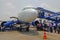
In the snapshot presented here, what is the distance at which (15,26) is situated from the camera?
26.0m

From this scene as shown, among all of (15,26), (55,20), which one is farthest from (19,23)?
(55,20)

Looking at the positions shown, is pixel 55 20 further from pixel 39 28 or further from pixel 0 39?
pixel 0 39

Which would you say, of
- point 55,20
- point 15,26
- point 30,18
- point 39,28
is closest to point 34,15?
point 30,18

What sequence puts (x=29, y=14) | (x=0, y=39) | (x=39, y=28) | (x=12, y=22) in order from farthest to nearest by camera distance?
(x=12, y=22) < (x=39, y=28) < (x=29, y=14) < (x=0, y=39)

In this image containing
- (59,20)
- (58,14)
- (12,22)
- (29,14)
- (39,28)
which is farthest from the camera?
(58,14)

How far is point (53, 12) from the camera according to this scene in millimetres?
31516

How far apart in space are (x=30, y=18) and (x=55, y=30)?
14.9 feet

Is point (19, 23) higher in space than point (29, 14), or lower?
lower

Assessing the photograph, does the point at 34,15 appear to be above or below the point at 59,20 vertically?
above

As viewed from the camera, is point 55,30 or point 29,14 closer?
point 29,14

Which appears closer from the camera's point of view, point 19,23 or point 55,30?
point 55,30

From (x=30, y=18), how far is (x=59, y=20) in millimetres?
9181

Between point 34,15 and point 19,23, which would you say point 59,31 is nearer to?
point 34,15

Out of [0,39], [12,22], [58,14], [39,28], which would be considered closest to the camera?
[0,39]
